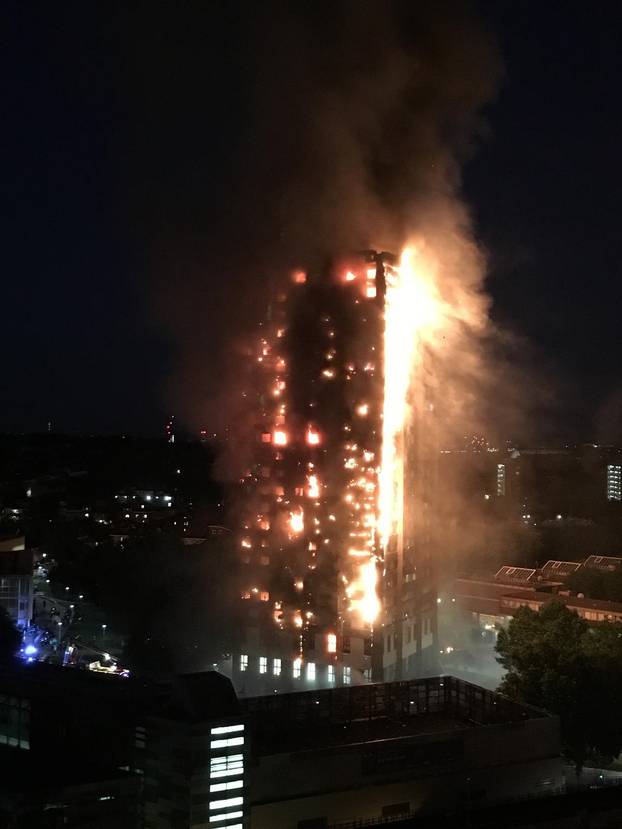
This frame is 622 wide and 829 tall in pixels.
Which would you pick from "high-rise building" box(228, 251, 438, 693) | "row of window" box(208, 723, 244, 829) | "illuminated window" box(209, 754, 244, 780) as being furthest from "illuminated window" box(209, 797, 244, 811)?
"high-rise building" box(228, 251, 438, 693)

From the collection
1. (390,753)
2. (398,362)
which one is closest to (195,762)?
(390,753)

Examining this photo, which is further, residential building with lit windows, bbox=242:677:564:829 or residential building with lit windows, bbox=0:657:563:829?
residential building with lit windows, bbox=242:677:564:829

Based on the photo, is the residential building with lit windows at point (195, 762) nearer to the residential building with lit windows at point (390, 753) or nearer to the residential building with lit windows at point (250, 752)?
the residential building with lit windows at point (250, 752)

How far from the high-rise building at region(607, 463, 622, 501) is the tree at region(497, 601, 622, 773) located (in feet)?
141

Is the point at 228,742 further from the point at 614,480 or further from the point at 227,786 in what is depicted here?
the point at 614,480

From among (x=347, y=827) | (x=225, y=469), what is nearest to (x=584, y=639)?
(x=347, y=827)

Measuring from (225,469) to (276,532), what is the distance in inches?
81.3

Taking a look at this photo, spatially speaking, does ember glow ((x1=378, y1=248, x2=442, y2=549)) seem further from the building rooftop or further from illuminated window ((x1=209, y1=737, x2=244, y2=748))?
illuminated window ((x1=209, y1=737, x2=244, y2=748))

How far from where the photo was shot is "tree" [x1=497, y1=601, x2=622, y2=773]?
44.3 feet

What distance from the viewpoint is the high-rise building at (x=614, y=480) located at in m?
55.8

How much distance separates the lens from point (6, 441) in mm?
71688

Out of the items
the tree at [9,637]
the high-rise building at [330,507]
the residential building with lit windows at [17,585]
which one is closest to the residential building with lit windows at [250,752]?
the high-rise building at [330,507]

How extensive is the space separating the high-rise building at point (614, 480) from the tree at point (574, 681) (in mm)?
42866

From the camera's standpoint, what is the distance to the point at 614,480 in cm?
5644
